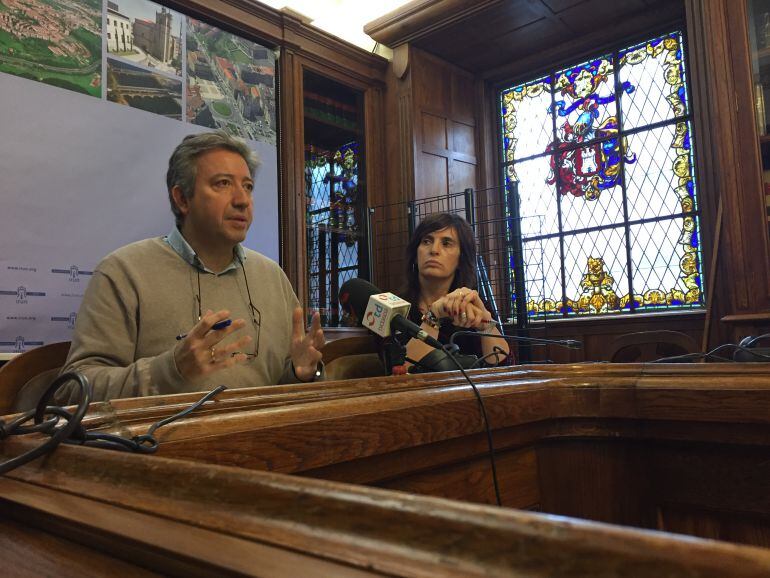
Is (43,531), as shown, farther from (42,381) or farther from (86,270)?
(86,270)

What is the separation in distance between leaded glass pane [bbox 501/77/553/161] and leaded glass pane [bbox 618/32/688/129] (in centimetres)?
48

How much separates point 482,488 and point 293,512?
47 centimetres

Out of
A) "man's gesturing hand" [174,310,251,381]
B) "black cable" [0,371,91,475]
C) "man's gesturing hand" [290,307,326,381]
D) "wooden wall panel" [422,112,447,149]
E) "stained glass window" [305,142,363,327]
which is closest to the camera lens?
"black cable" [0,371,91,475]

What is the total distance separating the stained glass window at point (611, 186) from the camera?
3369 millimetres

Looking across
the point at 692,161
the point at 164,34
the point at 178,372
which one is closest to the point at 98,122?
the point at 164,34

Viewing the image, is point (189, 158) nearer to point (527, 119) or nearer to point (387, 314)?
point (387, 314)

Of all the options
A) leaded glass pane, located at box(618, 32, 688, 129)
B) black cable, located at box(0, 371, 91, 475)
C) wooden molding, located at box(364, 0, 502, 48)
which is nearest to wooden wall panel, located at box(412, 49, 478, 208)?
wooden molding, located at box(364, 0, 502, 48)

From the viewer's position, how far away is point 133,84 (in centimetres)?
260

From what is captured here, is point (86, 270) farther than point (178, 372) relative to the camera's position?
Yes

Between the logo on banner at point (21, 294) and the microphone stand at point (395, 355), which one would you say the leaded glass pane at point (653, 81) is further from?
the logo on banner at point (21, 294)

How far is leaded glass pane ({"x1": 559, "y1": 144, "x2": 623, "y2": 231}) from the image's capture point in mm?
3592

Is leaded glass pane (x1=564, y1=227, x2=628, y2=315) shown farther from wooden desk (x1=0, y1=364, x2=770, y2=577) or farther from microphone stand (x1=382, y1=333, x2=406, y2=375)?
wooden desk (x1=0, y1=364, x2=770, y2=577)

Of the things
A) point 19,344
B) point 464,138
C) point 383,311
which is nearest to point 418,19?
point 464,138

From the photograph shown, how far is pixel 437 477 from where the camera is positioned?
0.62 meters
